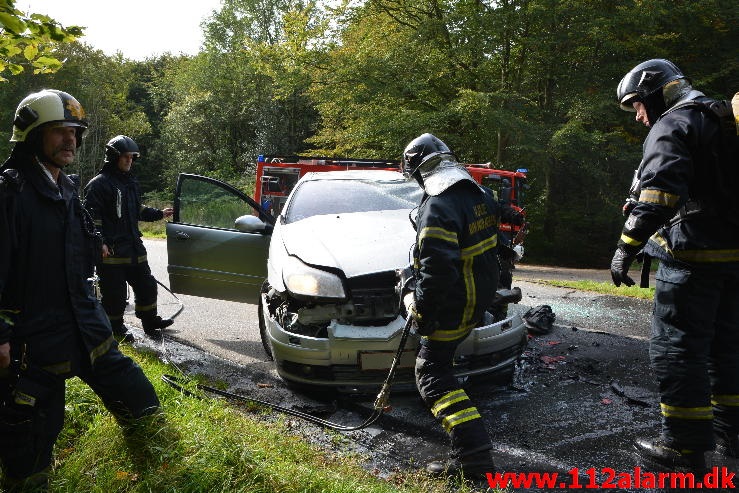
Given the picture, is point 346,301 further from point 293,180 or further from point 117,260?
point 293,180

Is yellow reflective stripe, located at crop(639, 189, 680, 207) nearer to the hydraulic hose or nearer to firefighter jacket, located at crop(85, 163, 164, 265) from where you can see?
the hydraulic hose

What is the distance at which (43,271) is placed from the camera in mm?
2506

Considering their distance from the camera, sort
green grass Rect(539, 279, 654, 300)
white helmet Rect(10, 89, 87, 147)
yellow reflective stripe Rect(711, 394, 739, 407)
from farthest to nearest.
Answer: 1. green grass Rect(539, 279, 654, 300)
2. yellow reflective stripe Rect(711, 394, 739, 407)
3. white helmet Rect(10, 89, 87, 147)

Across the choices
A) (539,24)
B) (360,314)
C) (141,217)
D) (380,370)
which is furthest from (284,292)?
(539,24)

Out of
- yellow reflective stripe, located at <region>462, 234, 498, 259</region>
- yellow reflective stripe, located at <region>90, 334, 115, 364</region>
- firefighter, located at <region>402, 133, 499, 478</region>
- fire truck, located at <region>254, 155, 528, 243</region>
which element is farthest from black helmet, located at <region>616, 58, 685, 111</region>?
fire truck, located at <region>254, 155, 528, 243</region>

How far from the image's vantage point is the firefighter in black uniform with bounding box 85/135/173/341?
5457 mm

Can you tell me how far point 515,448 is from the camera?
11.2 feet

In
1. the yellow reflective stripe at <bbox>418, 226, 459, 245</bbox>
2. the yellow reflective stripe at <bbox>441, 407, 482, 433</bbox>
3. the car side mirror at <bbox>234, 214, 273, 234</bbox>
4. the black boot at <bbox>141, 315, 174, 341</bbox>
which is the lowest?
the black boot at <bbox>141, 315, 174, 341</bbox>

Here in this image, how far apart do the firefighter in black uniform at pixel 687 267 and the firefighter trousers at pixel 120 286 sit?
4.28m

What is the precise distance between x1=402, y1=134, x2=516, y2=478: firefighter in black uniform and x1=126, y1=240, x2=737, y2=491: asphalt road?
0.34 m

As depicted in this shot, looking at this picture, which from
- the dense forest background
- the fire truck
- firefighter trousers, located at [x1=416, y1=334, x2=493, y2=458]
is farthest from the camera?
the dense forest background

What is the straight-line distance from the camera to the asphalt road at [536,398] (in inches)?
132

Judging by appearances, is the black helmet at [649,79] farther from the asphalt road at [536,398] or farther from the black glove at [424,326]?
the asphalt road at [536,398]

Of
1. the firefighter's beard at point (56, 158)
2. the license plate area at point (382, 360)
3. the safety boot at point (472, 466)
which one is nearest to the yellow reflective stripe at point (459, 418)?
the safety boot at point (472, 466)
